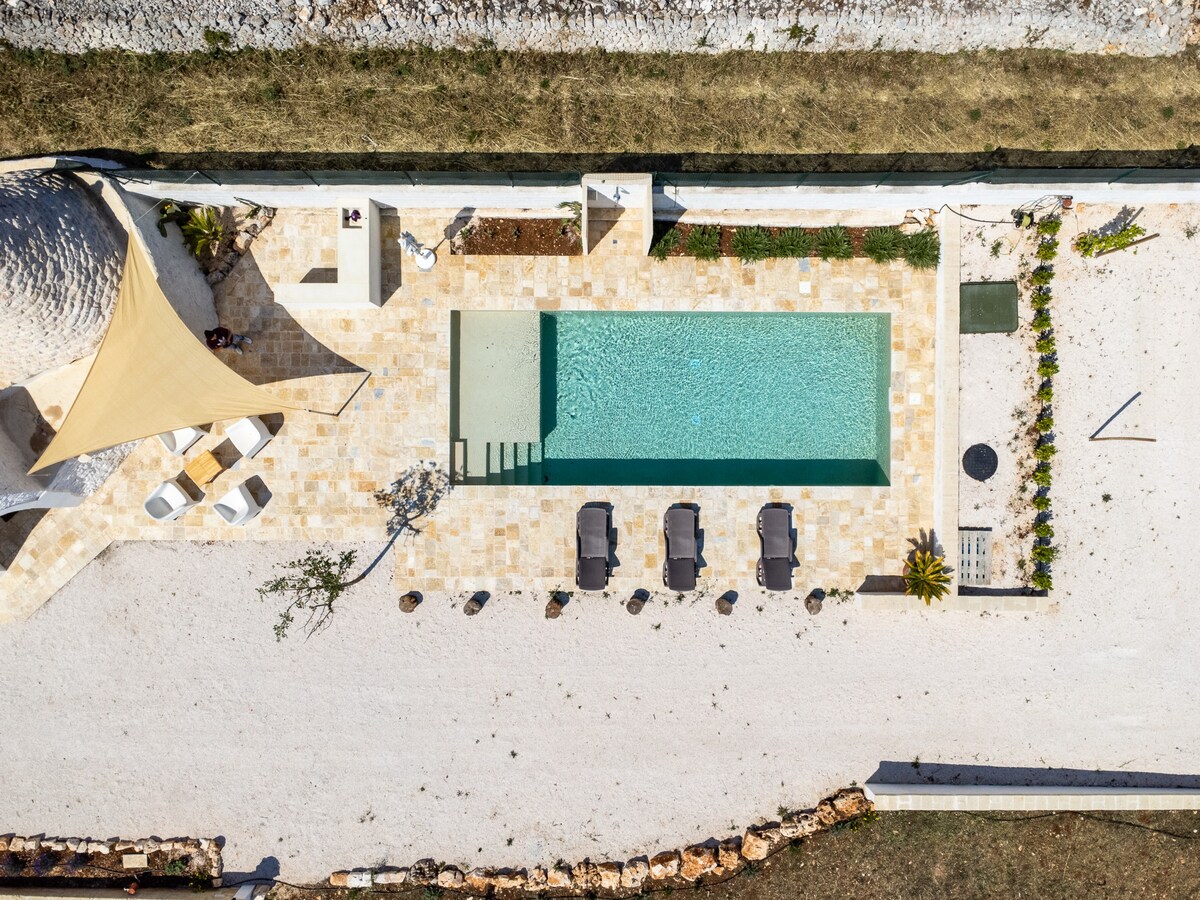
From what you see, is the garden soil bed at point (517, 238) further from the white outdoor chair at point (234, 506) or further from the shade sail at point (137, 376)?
the white outdoor chair at point (234, 506)

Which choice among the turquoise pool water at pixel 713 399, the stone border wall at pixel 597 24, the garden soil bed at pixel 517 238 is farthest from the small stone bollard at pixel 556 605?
the stone border wall at pixel 597 24

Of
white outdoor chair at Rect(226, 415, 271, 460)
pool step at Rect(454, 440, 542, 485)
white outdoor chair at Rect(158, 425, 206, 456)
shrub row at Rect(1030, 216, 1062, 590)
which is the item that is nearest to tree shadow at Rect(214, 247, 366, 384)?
white outdoor chair at Rect(226, 415, 271, 460)

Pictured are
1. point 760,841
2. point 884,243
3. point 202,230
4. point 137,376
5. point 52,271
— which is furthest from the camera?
point 760,841

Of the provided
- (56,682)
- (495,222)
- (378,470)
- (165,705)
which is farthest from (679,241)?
(56,682)

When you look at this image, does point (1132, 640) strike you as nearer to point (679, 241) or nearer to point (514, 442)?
point (679, 241)

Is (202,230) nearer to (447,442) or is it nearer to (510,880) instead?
(447,442)

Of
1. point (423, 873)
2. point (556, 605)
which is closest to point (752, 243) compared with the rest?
point (556, 605)
